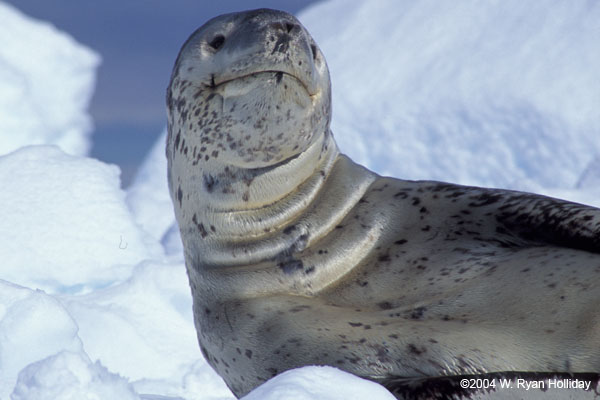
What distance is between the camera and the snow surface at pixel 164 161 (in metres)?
2.31

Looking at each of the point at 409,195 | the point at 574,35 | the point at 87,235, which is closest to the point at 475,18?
the point at 574,35

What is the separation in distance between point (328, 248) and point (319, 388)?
66 centimetres

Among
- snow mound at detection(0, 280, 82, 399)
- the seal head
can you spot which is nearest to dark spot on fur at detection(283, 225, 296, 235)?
the seal head

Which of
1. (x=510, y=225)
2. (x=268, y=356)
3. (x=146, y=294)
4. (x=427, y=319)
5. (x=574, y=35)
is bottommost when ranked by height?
(x=146, y=294)

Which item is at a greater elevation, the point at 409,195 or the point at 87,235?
the point at 409,195

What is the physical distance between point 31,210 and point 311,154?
9.44 ft

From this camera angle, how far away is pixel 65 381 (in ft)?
4.19

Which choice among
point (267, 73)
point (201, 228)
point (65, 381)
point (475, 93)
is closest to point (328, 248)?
point (201, 228)

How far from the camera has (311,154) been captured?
75.4 inches

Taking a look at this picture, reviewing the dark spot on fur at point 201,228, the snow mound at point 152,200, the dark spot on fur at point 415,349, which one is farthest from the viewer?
the snow mound at point 152,200

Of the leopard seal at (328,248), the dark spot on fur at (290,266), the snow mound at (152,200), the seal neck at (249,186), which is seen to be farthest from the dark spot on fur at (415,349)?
the snow mound at (152,200)

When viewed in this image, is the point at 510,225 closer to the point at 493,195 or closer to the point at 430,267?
the point at 493,195

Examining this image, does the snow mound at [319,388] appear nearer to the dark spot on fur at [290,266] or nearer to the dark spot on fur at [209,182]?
the dark spot on fur at [290,266]

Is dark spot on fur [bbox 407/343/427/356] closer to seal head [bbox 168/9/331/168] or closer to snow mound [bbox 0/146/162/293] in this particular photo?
seal head [bbox 168/9/331/168]
